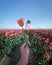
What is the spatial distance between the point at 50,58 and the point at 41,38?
0.20 m

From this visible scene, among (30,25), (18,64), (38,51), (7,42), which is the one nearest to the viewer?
(18,64)

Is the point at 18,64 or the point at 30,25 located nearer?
the point at 18,64

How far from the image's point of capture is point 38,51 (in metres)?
1.70

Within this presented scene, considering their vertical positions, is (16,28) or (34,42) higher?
(16,28)

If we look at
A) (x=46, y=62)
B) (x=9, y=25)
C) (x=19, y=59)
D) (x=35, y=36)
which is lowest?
(x=46, y=62)

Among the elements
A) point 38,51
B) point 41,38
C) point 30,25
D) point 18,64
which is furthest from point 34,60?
point 18,64

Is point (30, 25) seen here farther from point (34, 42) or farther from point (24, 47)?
point (24, 47)

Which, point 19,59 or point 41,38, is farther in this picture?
point 41,38

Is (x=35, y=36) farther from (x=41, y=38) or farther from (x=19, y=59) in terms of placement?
(x=19, y=59)

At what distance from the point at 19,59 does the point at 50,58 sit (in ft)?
1.40

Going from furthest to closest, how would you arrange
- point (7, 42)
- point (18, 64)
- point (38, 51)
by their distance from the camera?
point (7, 42), point (38, 51), point (18, 64)

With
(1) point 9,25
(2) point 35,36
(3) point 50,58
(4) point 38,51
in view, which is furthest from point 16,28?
(3) point 50,58

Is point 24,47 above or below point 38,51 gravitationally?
above

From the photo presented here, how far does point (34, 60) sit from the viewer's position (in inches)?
66.1
